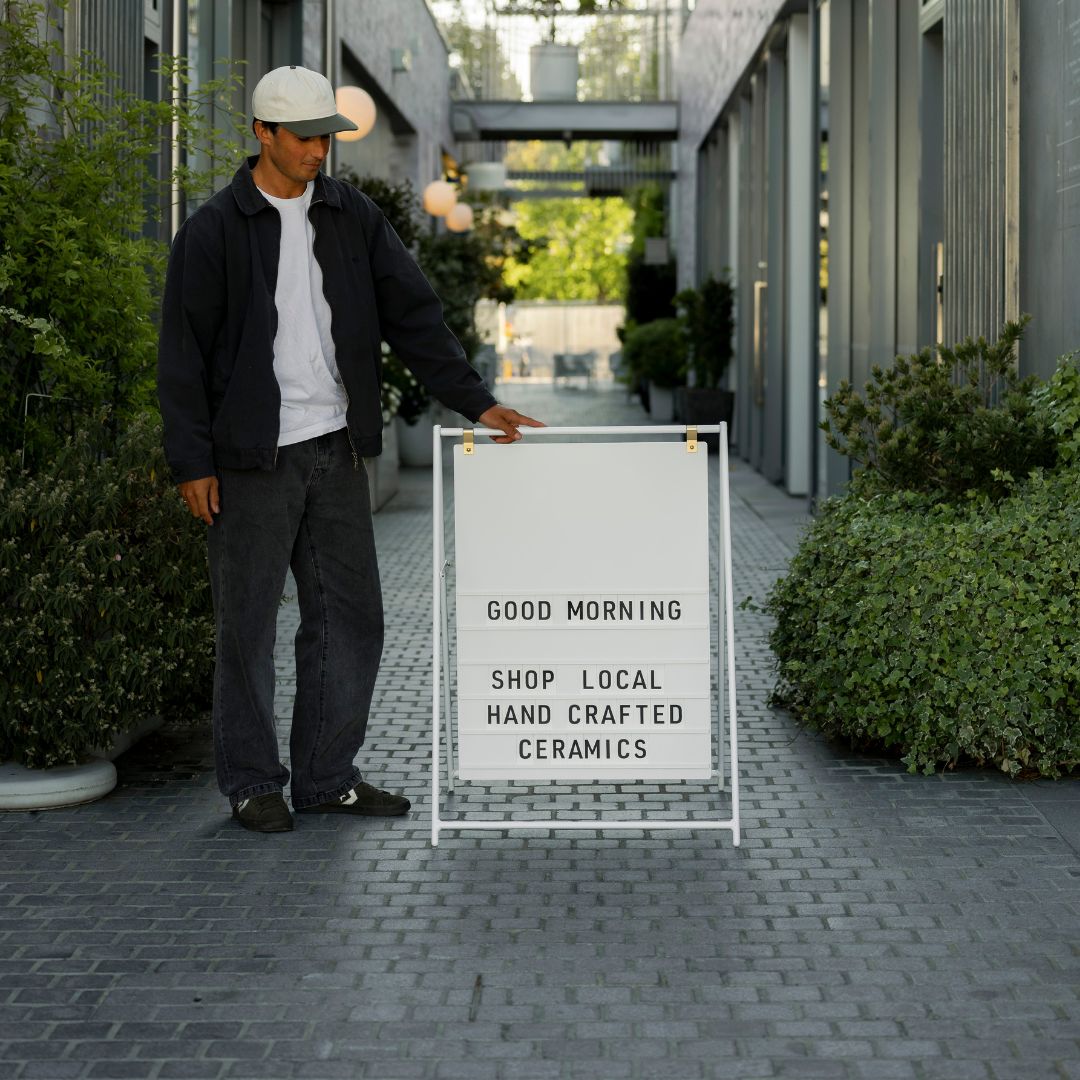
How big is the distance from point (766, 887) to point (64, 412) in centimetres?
266

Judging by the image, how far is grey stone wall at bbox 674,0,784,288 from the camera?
16469 mm

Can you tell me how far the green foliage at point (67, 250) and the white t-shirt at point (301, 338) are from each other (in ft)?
2.66

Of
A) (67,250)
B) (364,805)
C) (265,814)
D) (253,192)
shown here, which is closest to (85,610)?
(265,814)

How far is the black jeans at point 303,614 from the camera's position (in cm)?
455

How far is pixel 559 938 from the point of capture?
12.4 feet

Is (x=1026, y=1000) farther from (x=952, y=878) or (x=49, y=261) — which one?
Result: (x=49, y=261)

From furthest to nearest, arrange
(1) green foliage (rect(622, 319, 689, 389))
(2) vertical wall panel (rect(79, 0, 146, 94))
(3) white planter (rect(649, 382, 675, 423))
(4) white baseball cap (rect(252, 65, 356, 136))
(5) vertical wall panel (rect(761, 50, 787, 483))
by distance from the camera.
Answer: (3) white planter (rect(649, 382, 675, 423))
(1) green foliage (rect(622, 319, 689, 389))
(5) vertical wall panel (rect(761, 50, 787, 483))
(2) vertical wall panel (rect(79, 0, 146, 94))
(4) white baseball cap (rect(252, 65, 356, 136))

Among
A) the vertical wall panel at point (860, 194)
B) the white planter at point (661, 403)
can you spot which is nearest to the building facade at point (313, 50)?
the vertical wall panel at point (860, 194)

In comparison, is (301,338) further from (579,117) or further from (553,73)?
(553,73)

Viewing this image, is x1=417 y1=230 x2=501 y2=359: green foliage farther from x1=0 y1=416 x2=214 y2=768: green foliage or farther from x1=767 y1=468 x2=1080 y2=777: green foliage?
x1=0 y1=416 x2=214 y2=768: green foliage

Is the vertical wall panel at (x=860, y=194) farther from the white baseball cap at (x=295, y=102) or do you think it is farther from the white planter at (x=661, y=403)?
the white planter at (x=661, y=403)

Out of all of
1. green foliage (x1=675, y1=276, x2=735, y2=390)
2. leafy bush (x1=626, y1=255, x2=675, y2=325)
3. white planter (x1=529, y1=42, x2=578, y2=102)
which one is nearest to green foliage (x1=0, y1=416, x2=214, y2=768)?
green foliage (x1=675, y1=276, x2=735, y2=390)

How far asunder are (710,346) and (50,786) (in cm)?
1574

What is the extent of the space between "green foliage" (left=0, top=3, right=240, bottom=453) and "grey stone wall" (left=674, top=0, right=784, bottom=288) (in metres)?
9.30
